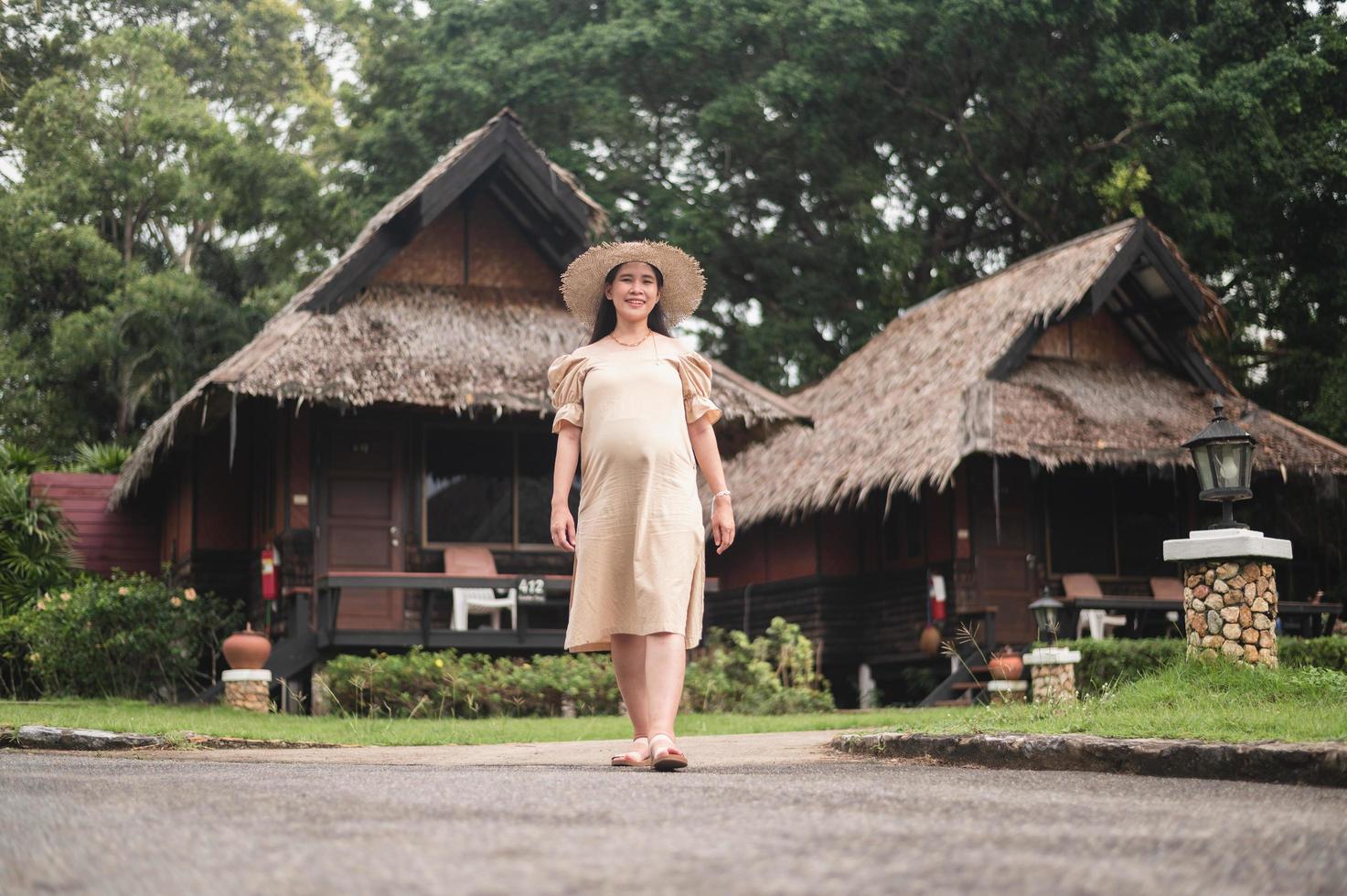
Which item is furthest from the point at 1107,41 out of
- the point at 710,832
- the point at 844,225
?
the point at 710,832

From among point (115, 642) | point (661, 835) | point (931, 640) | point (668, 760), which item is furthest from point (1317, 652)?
point (115, 642)

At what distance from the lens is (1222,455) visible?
988 centimetres

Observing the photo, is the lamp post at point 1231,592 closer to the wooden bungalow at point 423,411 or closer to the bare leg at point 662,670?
the bare leg at point 662,670

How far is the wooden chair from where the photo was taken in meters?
16.3

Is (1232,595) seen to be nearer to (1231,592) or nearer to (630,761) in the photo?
(1231,592)

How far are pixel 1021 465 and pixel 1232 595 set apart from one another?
8784mm

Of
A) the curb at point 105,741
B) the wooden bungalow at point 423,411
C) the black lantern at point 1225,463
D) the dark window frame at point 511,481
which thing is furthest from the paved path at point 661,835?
the dark window frame at point 511,481

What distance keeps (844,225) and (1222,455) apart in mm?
16836

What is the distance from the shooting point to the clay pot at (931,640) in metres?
17.3

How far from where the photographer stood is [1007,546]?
58.0 feet

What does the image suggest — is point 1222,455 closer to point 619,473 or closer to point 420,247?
point 619,473

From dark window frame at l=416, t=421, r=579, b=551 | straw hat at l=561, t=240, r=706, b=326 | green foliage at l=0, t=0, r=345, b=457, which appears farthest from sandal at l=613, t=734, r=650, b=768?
green foliage at l=0, t=0, r=345, b=457

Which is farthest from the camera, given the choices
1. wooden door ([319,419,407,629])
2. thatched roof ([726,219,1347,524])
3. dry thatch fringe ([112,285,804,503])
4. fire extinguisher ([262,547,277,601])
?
thatched roof ([726,219,1347,524])

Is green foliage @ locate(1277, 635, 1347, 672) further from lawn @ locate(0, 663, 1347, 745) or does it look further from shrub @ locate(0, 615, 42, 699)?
shrub @ locate(0, 615, 42, 699)
